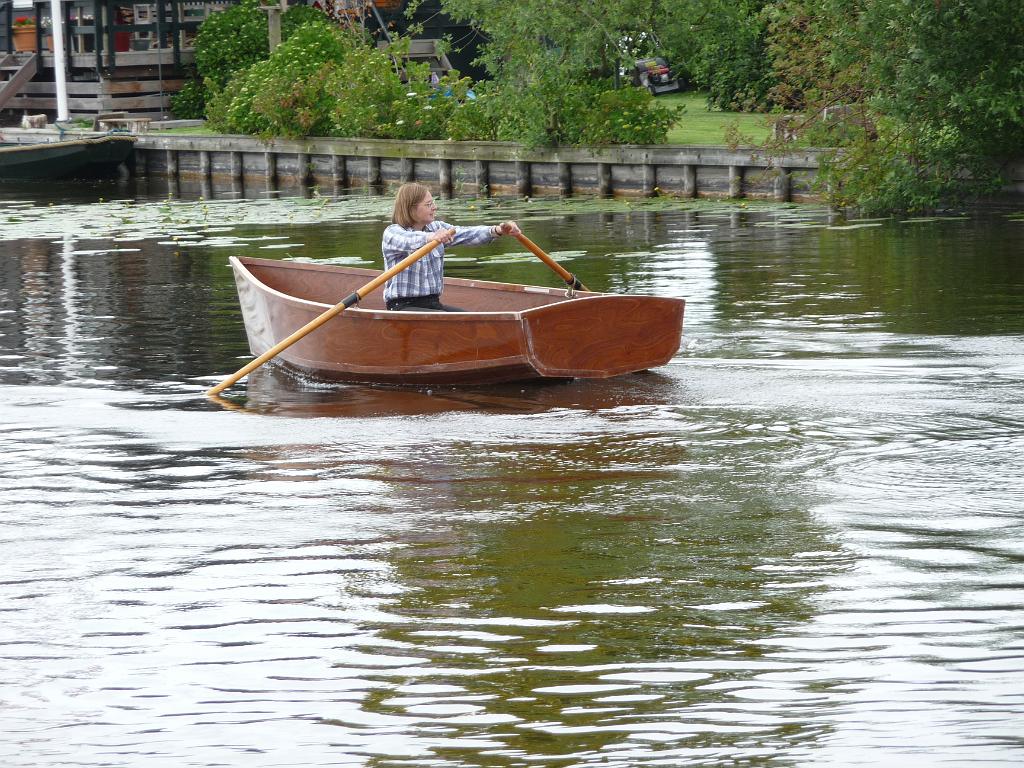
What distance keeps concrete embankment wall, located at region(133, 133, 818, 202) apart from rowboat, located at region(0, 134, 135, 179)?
0.92 m

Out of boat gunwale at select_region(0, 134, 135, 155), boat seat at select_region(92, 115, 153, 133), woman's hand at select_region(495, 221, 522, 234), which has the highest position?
boat seat at select_region(92, 115, 153, 133)

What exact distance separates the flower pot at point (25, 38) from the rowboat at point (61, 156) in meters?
9.72

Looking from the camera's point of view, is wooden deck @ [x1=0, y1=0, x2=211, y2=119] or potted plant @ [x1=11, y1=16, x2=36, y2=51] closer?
wooden deck @ [x1=0, y1=0, x2=211, y2=119]

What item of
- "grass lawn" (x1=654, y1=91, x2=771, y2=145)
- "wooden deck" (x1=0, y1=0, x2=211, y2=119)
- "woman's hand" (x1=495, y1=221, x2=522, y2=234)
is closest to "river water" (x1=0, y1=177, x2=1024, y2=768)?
"woman's hand" (x1=495, y1=221, x2=522, y2=234)

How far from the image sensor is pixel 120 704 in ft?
19.1

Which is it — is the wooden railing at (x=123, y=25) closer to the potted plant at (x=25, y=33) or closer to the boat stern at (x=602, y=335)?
the potted plant at (x=25, y=33)

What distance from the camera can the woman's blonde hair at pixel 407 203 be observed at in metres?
12.1

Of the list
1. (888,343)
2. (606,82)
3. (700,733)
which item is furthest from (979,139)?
(700,733)

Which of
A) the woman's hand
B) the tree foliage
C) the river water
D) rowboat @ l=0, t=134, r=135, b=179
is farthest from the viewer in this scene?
rowboat @ l=0, t=134, r=135, b=179

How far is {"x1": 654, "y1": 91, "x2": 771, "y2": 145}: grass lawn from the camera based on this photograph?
2862 centimetres

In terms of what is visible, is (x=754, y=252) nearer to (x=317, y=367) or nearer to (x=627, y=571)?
(x=317, y=367)

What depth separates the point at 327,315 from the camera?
12.1 meters

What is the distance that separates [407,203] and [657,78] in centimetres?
A: 3148

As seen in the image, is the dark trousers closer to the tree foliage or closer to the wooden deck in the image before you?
the tree foliage
